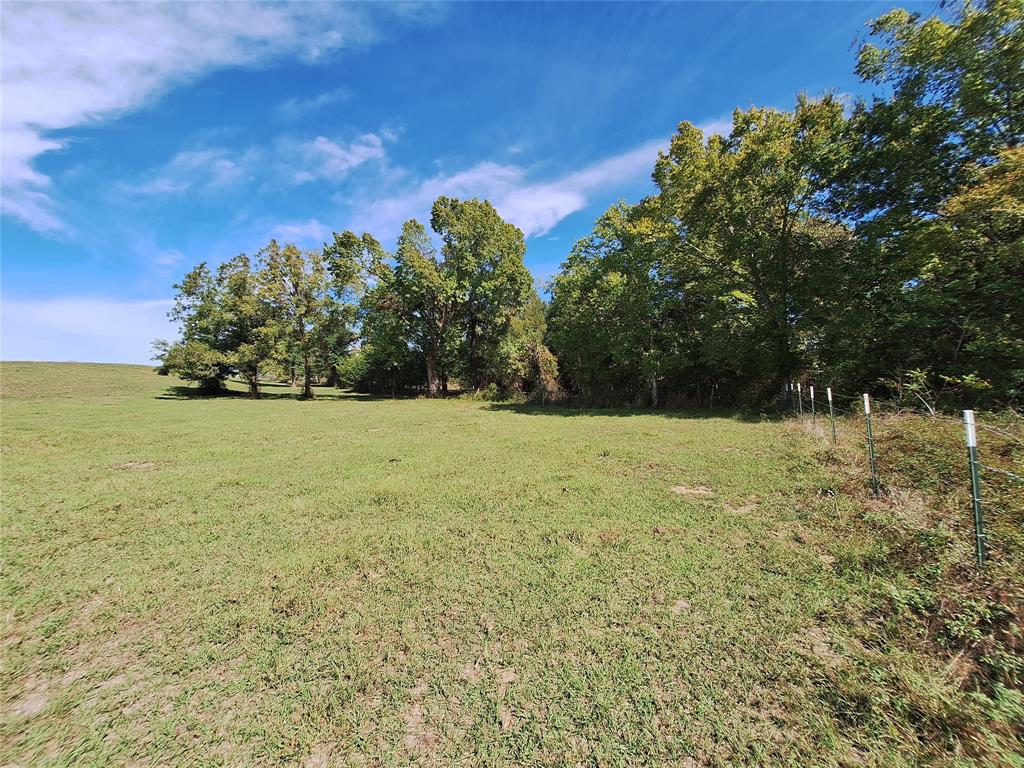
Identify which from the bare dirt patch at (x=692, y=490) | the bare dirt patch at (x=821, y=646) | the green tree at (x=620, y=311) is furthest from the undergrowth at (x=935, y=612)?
the green tree at (x=620, y=311)

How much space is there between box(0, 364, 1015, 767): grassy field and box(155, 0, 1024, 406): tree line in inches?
256

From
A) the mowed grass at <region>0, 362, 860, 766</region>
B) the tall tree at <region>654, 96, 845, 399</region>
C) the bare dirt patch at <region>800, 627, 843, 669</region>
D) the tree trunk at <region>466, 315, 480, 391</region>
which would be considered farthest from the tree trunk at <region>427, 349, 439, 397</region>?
the bare dirt patch at <region>800, 627, 843, 669</region>

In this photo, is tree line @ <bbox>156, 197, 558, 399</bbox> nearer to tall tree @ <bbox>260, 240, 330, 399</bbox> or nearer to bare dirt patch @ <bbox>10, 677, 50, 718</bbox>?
tall tree @ <bbox>260, 240, 330, 399</bbox>

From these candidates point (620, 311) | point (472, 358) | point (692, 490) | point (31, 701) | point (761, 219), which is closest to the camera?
point (31, 701)

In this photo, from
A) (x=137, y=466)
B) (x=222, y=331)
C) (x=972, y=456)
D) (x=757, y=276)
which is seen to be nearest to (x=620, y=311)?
(x=757, y=276)

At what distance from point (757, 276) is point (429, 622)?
15480 mm

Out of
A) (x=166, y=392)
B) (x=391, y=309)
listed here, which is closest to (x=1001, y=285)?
(x=391, y=309)

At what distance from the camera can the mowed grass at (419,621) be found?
5.88ft

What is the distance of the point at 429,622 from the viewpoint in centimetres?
262

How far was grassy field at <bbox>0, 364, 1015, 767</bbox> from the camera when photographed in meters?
1.78

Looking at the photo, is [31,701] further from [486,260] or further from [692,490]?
[486,260]

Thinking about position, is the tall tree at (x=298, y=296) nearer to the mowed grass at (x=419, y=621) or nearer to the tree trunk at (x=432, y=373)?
the tree trunk at (x=432, y=373)

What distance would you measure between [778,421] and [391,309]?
74.1ft

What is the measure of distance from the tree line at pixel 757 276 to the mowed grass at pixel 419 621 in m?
6.33
